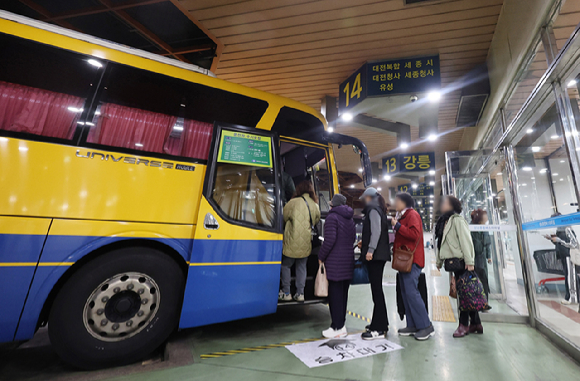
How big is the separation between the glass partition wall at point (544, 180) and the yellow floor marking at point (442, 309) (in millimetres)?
916

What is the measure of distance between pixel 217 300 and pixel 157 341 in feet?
2.08

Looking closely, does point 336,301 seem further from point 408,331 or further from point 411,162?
point 411,162

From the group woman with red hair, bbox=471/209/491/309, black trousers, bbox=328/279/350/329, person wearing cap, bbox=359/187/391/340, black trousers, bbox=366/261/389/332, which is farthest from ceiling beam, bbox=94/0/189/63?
woman with red hair, bbox=471/209/491/309

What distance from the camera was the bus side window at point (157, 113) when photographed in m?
2.63

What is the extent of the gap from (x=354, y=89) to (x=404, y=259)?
3.83 meters

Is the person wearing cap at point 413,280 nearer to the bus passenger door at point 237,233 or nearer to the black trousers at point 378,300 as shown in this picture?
the black trousers at point 378,300

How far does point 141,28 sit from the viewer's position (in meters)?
5.10

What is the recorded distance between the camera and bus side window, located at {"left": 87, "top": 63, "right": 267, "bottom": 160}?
2.63 meters

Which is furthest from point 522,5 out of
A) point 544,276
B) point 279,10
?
point 544,276

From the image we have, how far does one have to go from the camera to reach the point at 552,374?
7.91 feet

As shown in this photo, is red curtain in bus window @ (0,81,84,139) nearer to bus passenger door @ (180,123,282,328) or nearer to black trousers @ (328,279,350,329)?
bus passenger door @ (180,123,282,328)

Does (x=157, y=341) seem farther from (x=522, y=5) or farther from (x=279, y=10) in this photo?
(x=522, y=5)

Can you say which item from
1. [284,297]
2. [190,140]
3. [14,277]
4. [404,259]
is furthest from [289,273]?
[14,277]

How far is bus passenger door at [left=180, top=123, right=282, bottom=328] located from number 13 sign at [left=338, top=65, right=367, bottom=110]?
2.83 meters
